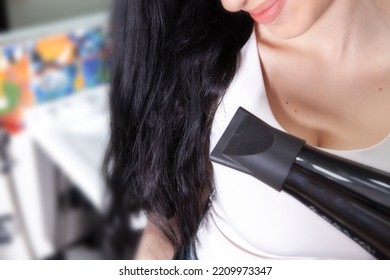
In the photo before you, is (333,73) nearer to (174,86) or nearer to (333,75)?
(333,75)

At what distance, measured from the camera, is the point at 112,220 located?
2.38ft

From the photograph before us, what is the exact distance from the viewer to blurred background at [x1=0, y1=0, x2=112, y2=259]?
0.79m

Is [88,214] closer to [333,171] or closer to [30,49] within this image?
[30,49]

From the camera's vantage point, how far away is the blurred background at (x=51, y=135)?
79 cm

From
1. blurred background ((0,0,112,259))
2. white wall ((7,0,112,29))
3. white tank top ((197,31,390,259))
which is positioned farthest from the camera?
white wall ((7,0,112,29))

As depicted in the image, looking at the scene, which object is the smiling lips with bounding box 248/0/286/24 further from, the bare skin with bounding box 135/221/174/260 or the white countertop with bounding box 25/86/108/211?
the white countertop with bounding box 25/86/108/211

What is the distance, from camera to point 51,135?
0.86 meters

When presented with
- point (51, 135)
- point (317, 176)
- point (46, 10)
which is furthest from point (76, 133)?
point (317, 176)

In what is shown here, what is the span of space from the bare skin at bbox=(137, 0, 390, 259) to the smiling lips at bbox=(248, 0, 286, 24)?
0.07ft

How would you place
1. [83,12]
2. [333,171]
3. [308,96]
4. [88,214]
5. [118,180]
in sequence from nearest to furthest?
[333,171], [308,96], [118,180], [88,214], [83,12]

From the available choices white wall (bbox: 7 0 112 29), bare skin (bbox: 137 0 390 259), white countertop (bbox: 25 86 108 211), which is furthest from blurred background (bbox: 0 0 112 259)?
bare skin (bbox: 137 0 390 259)

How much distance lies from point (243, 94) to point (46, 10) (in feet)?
2.38

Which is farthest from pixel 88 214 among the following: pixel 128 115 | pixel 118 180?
pixel 128 115

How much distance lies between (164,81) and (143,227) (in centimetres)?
24
